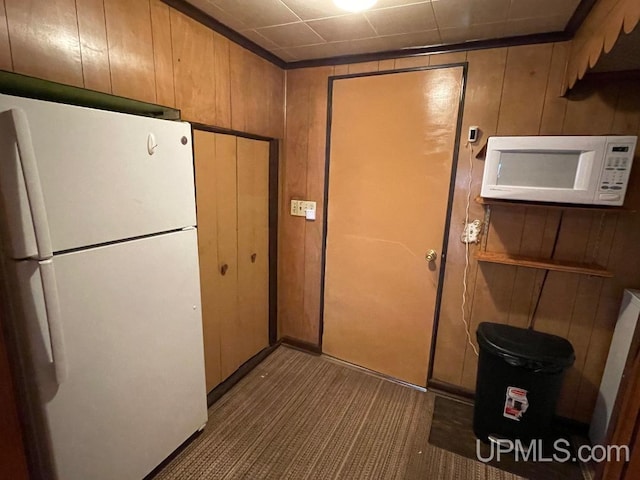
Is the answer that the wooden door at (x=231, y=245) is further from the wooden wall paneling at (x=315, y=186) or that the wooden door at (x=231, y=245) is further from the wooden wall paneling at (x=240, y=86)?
the wooden wall paneling at (x=315, y=186)

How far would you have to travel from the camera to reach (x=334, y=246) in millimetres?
2568

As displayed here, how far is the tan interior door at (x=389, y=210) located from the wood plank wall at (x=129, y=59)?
767 millimetres

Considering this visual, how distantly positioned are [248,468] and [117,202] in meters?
1.51

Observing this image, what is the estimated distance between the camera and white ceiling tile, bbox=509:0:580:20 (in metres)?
1.49

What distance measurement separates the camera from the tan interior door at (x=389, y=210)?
2111mm

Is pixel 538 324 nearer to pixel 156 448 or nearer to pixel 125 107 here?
pixel 156 448

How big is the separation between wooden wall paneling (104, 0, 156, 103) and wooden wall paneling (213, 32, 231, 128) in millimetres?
429

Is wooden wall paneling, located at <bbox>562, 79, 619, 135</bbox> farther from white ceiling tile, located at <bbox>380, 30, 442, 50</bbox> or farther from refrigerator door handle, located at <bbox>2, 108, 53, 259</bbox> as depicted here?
refrigerator door handle, located at <bbox>2, 108, 53, 259</bbox>

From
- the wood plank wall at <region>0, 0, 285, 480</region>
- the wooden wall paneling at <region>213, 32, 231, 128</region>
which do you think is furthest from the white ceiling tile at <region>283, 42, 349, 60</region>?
the wooden wall paneling at <region>213, 32, 231, 128</region>

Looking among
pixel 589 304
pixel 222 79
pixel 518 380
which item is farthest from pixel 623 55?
pixel 222 79

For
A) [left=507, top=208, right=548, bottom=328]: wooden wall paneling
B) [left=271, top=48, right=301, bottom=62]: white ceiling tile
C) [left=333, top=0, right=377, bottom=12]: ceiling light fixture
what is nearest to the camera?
[left=333, top=0, right=377, bottom=12]: ceiling light fixture

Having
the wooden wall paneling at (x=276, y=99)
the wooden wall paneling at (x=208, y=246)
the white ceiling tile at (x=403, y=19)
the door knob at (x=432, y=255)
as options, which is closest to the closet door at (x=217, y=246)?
the wooden wall paneling at (x=208, y=246)

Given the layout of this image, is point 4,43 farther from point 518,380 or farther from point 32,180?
point 518,380

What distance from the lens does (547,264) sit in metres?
1.79
